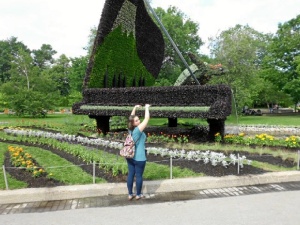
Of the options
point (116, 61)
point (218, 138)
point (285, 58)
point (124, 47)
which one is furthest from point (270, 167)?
point (285, 58)

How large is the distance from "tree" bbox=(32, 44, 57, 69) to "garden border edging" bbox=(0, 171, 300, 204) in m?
77.2

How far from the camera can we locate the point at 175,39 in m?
36.4

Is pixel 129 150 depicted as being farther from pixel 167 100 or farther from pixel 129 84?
pixel 129 84

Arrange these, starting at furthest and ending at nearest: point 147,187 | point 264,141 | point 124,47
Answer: point 124,47
point 264,141
point 147,187

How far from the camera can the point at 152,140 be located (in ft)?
37.4

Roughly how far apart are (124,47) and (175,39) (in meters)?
23.3

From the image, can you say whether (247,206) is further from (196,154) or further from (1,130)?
(1,130)

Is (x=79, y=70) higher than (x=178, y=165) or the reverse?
higher

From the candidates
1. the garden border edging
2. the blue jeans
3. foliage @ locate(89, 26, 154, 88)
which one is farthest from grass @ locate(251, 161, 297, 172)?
foliage @ locate(89, 26, 154, 88)

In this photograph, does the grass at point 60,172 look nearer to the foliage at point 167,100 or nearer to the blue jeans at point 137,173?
the blue jeans at point 137,173

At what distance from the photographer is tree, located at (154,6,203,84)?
36031 millimetres

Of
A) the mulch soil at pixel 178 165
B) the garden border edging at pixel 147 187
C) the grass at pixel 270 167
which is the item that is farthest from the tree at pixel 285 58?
the garden border edging at pixel 147 187

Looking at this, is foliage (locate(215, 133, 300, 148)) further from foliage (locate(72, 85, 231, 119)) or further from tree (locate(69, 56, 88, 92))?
tree (locate(69, 56, 88, 92))

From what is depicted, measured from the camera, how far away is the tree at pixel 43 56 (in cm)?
7750
